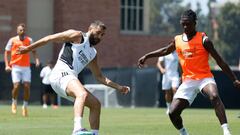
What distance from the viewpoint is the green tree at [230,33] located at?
115 metres

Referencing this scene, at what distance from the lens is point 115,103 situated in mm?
37406

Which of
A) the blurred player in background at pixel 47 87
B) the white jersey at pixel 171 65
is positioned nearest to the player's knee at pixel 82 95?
the white jersey at pixel 171 65

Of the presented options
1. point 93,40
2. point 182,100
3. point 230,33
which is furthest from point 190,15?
point 230,33

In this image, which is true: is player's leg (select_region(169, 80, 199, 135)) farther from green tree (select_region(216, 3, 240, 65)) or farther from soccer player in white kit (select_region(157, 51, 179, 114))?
green tree (select_region(216, 3, 240, 65))

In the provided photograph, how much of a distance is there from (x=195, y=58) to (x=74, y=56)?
2.13 metres

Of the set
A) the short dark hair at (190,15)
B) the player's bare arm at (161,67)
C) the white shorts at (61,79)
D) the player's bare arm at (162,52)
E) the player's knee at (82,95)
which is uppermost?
the short dark hair at (190,15)

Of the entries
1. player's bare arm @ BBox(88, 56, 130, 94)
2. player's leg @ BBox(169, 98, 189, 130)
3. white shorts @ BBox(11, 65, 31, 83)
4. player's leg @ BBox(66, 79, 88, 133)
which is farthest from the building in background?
player's leg @ BBox(66, 79, 88, 133)

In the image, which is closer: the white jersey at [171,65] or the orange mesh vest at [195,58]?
the orange mesh vest at [195,58]

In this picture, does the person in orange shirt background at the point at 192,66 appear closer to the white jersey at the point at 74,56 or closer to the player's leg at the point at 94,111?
the player's leg at the point at 94,111

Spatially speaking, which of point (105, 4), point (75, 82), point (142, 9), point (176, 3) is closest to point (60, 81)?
point (75, 82)

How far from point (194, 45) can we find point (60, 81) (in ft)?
7.91

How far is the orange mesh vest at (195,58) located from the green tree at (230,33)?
327 feet

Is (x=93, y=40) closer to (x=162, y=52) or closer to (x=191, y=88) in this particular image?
(x=162, y=52)

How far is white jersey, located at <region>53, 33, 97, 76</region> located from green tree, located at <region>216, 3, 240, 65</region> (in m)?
101
